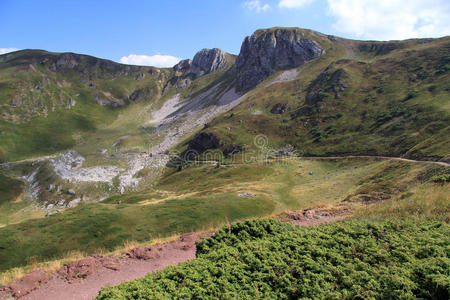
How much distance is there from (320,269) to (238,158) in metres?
99.3

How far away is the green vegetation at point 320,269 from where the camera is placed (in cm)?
813

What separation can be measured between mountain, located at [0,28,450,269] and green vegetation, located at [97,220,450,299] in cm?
1615

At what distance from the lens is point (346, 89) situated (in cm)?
13225

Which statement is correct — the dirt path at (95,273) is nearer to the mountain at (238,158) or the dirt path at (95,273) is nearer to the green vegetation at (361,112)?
the mountain at (238,158)

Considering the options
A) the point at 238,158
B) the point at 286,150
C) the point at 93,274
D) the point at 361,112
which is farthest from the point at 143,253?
the point at 361,112

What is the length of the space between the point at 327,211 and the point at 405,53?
576 ft

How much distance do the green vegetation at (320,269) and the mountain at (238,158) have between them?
53.0ft

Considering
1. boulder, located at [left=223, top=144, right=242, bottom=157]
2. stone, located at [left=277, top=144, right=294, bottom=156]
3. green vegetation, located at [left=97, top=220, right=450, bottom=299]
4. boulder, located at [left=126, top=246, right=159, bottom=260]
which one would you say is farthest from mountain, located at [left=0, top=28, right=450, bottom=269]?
green vegetation, located at [left=97, top=220, right=450, bottom=299]

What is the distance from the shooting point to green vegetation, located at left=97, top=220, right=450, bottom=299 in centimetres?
813

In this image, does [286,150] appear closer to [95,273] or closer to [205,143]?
[205,143]

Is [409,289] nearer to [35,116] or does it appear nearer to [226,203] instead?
[226,203]

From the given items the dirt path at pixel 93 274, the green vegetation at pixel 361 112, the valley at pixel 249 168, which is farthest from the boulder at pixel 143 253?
the green vegetation at pixel 361 112

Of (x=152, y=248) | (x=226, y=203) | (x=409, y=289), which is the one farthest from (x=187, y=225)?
(x=409, y=289)

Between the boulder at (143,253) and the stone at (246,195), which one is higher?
the boulder at (143,253)
